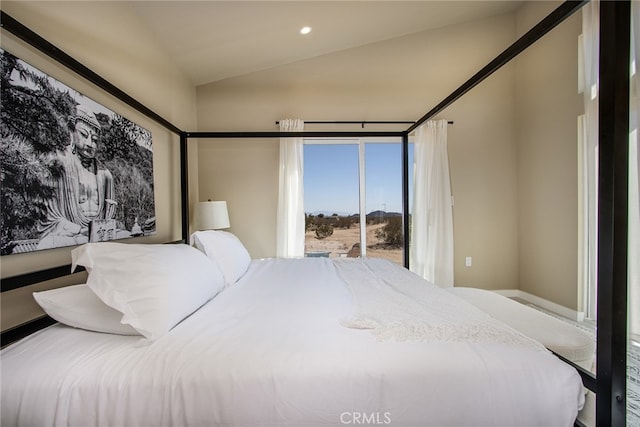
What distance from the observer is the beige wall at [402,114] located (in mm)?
3193

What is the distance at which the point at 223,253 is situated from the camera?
1805 millimetres

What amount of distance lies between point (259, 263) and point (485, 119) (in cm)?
319

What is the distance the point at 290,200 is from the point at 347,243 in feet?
3.10

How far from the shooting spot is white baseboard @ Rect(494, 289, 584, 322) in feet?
8.36

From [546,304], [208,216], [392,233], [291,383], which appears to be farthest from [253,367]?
[546,304]

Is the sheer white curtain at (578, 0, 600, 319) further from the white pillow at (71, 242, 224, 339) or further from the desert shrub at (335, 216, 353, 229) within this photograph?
the white pillow at (71, 242, 224, 339)

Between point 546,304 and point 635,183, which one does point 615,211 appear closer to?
point 635,183

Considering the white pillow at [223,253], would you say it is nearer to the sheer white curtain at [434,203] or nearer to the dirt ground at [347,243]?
the dirt ground at [347,243]

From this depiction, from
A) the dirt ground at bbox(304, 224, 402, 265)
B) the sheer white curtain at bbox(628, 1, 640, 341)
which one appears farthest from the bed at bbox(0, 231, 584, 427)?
the dirt ground at bbox(304, 224, 402, 265)

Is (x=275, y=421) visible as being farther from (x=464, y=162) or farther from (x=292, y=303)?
(x=464, y=162)

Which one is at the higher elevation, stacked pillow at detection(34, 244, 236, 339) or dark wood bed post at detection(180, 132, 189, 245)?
dark wood bed post at detection(180, 132, 189, 245)

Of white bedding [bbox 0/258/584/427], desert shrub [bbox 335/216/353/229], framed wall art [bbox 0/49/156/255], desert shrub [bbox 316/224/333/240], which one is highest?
framed wall art [bbox 0/49/156/255]

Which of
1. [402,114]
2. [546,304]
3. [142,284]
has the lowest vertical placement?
[546,304]

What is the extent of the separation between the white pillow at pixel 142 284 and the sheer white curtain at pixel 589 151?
3034 mm
